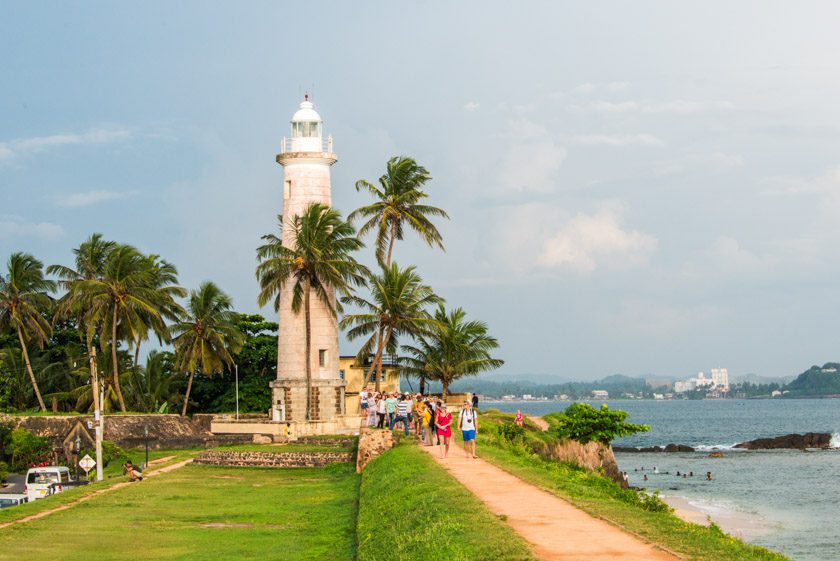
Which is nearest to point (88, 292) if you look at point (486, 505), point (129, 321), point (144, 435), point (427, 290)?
point (129, 321)

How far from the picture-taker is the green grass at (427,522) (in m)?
15.1

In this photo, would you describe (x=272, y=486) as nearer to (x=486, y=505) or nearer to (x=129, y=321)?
(x=486, y=505)

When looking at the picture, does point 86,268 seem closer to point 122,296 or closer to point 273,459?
point 122,296

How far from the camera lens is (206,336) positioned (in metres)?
57.2

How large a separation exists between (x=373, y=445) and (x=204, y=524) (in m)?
8.80

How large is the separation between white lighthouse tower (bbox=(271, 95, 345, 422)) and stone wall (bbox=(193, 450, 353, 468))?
8.35 m

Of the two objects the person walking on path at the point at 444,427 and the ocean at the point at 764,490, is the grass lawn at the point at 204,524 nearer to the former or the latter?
the person walking on path at the point at 444,427

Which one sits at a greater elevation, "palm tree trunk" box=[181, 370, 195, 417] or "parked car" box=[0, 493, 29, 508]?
"palm tree trunk" box=[181, 370, 195, 417]

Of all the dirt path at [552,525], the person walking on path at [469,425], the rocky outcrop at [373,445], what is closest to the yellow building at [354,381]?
the rocky outcrop at [373,445]

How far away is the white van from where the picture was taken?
35.0m

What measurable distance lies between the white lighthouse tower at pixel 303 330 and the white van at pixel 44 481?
12.5m

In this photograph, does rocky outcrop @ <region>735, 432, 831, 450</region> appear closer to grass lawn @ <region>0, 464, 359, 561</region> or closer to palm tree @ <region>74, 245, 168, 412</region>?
palm tree @ <region>74, 245, 168, 412</region>

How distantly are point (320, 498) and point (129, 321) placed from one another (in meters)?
27.4

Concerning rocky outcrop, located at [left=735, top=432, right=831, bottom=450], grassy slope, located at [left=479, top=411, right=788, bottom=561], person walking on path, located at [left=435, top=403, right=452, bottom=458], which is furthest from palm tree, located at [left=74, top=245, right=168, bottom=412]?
rocky outcrop, located at [left=735, top=432, right=831, bottom=450]
